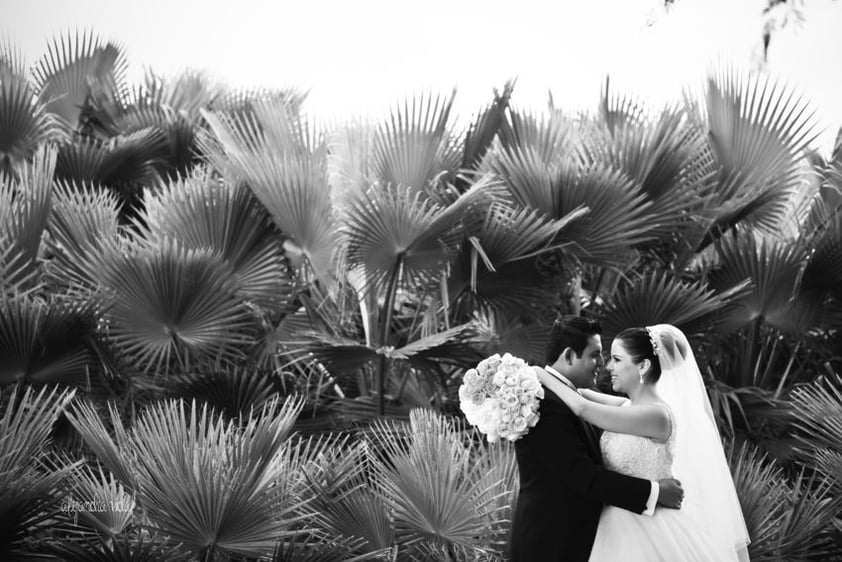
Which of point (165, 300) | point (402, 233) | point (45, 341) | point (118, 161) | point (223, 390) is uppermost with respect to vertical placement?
point (402, 233)

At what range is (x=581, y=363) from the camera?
12.3 feet

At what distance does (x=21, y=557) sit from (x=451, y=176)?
4.90 m

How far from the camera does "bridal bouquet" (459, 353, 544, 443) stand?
357cm

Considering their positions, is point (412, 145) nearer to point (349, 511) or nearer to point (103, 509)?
point (349, 511)

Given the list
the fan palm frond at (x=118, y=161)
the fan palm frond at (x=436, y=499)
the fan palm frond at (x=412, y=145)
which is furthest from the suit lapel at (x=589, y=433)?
the fan palm frond at (x=118, y=161)

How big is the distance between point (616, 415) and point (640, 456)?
0.19 m

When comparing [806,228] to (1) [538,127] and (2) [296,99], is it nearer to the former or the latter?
(1) [538,127]

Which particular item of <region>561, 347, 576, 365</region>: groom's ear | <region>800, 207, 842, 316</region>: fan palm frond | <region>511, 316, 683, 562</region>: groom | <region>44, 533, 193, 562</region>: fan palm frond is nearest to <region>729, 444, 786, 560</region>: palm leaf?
<region>511, 316, 683, 562</region>: groom

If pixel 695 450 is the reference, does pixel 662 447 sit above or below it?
above

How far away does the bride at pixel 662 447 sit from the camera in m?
3.60

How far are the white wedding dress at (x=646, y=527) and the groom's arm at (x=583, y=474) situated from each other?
0.08 m

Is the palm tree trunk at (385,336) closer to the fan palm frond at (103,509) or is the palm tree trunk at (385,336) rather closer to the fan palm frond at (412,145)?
the fan palm frond at (412,145)

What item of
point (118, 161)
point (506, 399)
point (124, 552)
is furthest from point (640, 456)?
point (118, 161)

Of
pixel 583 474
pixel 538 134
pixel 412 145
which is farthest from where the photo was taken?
pixel 538 134
